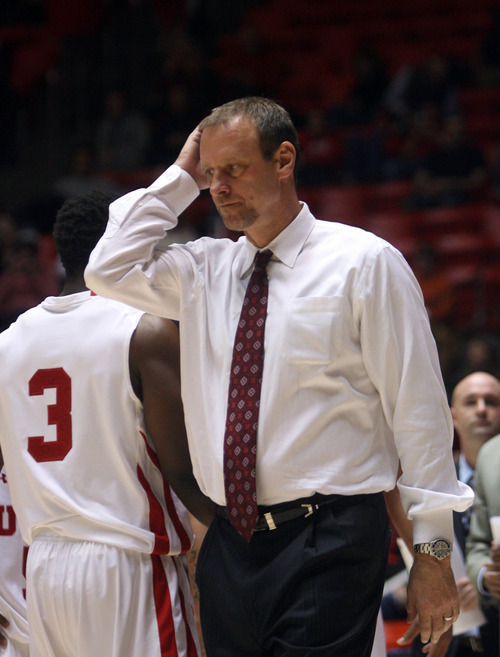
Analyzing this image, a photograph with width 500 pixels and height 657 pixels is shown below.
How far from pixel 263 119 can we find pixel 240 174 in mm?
155

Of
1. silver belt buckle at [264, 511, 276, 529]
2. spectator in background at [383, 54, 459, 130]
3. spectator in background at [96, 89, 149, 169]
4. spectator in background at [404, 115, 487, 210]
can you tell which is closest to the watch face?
silver belt buckle at [264, 511, 276, 529]

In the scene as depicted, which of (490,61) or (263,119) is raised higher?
(490,61)

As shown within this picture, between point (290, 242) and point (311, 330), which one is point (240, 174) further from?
point (311, 330)

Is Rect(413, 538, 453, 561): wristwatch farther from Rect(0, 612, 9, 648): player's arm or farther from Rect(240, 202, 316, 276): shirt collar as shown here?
Rect(0, 612, 9, 648): player's arm

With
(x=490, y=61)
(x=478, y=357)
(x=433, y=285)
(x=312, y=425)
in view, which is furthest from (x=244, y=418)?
(x=490, y=61)

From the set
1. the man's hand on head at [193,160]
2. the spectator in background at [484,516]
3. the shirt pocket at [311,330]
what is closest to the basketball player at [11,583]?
the man's hand on head at [193,160]

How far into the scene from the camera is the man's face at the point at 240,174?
275 centimetres

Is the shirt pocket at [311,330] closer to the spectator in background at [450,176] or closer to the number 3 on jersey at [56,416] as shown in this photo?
the number 3 on jersey at [56,416]

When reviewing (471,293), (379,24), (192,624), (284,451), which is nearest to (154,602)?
(192,624)

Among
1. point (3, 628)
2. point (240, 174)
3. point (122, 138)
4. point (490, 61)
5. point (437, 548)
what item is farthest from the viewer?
point (122, 138)

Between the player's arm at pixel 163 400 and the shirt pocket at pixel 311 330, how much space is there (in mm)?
498

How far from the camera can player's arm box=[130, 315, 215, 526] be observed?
300cm

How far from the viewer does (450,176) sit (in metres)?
10.1

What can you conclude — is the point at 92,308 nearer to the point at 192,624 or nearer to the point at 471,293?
the point at 192,624
